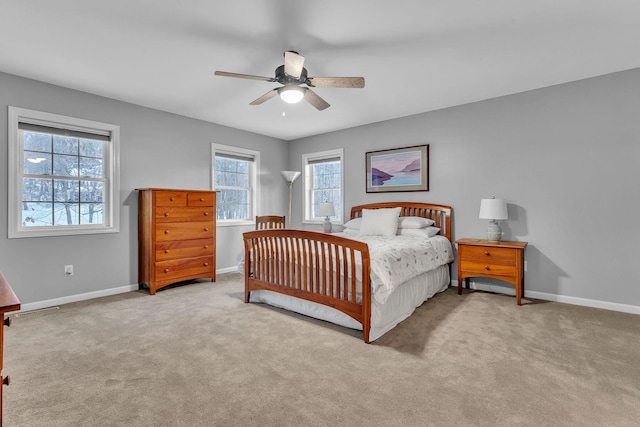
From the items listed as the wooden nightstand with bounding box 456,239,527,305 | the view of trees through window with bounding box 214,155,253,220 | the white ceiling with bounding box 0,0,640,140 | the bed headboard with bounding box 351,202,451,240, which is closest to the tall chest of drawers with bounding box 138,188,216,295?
the view of trees through window with bounding box 214,155,253,220

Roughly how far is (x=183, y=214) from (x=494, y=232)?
3969mm

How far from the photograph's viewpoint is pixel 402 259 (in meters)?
3.06

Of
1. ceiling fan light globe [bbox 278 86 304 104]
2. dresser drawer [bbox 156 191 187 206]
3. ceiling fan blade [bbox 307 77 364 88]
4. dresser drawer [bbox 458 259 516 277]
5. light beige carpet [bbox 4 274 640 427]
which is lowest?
light beige carpet [bbox 4 274 640 427]

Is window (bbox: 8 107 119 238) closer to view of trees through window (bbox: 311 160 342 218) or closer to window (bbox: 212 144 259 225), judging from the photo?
window (bbox: 212 144 259 225)

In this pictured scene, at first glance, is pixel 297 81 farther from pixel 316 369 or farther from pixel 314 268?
pixel 316 369

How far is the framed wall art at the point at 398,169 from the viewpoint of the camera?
4.69 meters

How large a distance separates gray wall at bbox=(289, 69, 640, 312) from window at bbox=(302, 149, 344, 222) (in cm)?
167

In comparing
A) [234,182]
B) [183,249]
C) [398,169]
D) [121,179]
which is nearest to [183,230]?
[183,249]

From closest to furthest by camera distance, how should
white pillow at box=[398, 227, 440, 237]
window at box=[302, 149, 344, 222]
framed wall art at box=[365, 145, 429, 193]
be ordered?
white pillow at box=[398, 227, 440, 237], framed wall art at box=[365, 145, 429, 193], window at box=[302, 149, 344, 222]

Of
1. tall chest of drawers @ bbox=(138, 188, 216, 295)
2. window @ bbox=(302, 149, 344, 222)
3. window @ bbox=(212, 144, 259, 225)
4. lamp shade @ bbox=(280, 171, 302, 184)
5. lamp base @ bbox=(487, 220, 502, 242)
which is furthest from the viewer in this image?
lamp shade @ bbox=(280, 171, 302, 184)

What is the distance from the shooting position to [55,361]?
2275mm

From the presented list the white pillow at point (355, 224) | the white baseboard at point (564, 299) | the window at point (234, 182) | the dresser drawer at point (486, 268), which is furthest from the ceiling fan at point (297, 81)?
the white baseboard at point (564, 299)

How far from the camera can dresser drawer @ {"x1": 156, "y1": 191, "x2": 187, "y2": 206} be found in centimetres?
404

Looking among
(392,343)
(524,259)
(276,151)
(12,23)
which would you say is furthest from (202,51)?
(524,259)
